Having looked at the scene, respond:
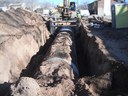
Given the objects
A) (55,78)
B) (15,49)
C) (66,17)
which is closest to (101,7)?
(66,17)

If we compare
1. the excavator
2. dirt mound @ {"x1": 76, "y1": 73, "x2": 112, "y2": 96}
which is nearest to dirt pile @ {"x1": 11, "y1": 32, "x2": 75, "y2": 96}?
dirt mound @ {"x1": 76, "y1": 73, "x2": 112, "y2": 96}

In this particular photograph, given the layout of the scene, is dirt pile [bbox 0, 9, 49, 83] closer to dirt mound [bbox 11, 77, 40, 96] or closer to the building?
dirt mound [bbox 11, 77, 40, 96]

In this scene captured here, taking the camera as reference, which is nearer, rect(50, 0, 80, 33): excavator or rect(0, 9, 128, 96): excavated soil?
rect(0, 9, 128, 96): excavated soil

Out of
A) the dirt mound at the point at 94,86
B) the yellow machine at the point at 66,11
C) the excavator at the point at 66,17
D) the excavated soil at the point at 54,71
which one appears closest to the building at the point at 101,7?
the excavator at the point at 66,17

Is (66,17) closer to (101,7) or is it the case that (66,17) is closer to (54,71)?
(54,71)

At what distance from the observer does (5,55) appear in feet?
38.9

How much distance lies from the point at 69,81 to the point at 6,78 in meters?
3.34

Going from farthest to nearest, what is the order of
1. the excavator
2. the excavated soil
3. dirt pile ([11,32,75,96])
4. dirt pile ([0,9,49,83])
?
the excavator → dirt pile ([0,9,49,83]) → the excavated soil → dirt pile ([11,32,75,96])

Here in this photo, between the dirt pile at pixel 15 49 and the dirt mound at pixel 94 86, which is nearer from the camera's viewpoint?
the dirt mound at pixel 94 86

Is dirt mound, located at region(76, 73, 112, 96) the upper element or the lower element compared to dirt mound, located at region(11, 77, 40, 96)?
lower

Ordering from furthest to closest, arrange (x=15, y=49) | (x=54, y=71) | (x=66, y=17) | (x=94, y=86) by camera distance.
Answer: (x=66, y=17) < (x=15, y=49) < (x=54, y=71) < (x=94, y=86)

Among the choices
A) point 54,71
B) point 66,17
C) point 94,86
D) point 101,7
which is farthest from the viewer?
point 101,7

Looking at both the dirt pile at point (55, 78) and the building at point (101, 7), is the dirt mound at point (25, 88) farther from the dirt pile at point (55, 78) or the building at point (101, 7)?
the building at point (101, 7)

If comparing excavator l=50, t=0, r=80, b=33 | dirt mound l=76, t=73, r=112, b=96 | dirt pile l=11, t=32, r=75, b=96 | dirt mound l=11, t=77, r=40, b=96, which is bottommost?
dirt mound l=76, t=73, r=112, b=96
